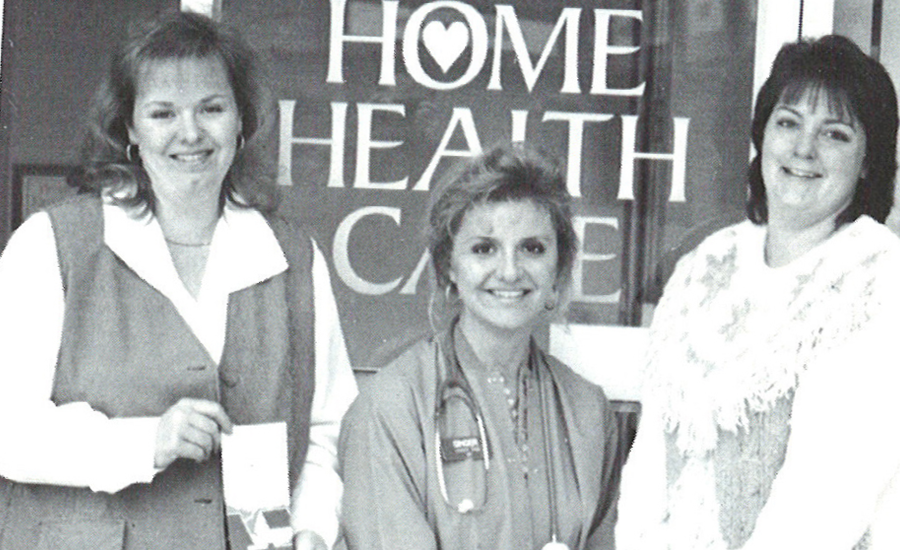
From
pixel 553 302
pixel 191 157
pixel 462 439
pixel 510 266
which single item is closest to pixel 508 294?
pixel 510 266

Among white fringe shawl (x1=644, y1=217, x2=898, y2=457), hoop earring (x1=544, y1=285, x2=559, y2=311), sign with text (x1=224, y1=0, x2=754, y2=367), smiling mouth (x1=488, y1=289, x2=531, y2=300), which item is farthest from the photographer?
sign with text (x1=224, y1=0, x2=754, y2=367)

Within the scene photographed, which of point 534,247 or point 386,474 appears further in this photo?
point 534,247

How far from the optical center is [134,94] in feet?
10.2

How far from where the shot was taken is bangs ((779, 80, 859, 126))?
2914mm

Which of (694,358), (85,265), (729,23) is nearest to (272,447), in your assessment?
(85,265)

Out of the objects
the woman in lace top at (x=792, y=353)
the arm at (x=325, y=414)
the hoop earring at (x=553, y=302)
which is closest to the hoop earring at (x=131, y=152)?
the arm at (x=325, y=414)

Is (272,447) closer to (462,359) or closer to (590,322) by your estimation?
(462,359)

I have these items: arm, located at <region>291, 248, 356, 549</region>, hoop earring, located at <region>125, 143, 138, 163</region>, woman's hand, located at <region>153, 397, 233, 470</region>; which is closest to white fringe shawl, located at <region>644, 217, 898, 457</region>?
arm, located at <region>291, 248, 356, 549</region>

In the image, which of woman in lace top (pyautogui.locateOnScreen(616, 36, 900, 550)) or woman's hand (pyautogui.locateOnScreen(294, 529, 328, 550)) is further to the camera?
woman's hand (pyautogui.locateOnScreen(294, 529, 328, 550))

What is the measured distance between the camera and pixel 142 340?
120 inches

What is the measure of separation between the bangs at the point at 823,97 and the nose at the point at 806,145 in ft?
0.20

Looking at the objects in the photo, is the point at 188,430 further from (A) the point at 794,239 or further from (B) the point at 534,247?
(A) the point at 794,239

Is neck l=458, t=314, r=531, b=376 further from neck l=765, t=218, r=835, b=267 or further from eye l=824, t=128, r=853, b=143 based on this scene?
eye l=824, t=128, r=853, b=143

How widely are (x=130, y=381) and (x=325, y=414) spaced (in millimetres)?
447
